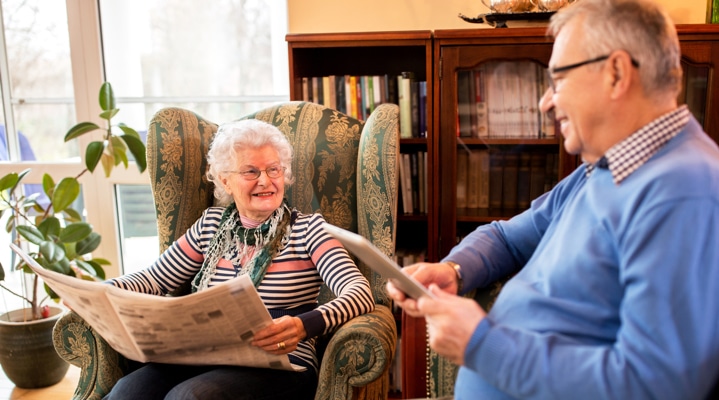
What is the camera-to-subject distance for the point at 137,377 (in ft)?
4.98

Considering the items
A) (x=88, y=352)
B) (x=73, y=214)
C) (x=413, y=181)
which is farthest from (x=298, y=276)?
(x=73, y=214)

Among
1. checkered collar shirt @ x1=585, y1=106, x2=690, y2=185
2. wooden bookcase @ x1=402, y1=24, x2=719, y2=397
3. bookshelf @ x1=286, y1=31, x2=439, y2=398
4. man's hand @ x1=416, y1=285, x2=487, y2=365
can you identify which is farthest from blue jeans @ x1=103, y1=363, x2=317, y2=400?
wooden bookcase @ x1=402, y1=24, x2=719, y2=397

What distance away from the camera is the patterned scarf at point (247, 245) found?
169 cm

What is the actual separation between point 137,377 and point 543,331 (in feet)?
3.04

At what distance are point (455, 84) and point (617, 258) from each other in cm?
139

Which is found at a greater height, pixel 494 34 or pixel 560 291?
pixel 494 34

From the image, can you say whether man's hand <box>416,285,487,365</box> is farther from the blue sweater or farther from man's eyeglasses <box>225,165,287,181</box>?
man's eyeglasses <box>225,165,287,181</box>

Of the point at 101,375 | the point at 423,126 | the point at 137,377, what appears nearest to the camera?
the point at 137,377

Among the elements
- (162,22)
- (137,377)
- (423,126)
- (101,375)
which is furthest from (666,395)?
(162,22)

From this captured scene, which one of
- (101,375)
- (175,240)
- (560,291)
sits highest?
(560,291)

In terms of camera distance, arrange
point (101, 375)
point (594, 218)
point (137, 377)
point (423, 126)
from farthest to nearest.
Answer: point (423, 126), point (101, 375), point (137, 377), point (594, 218)

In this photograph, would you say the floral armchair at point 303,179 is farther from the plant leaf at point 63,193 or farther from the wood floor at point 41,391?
the wood floor at point 41,391

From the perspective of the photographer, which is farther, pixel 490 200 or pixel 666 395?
pixel 490 200

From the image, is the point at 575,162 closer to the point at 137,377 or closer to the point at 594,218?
the point at 594,218
